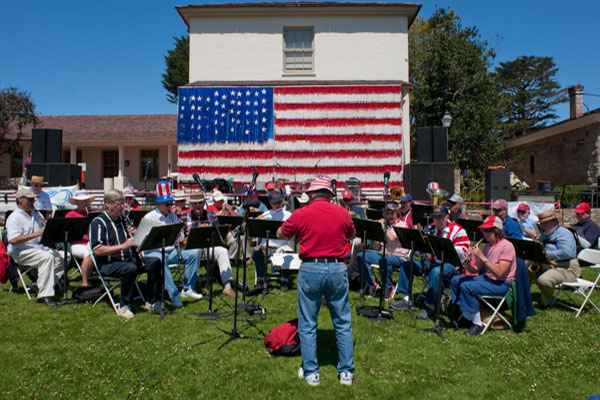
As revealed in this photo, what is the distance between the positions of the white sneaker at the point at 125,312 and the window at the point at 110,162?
23762 millimetres

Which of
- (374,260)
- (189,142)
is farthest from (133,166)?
(374,260)

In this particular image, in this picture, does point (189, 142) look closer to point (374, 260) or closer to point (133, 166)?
point (133, 166)

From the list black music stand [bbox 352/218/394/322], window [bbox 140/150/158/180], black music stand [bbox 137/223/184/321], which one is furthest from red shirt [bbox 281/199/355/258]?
window [bbox 140/150/158/180]

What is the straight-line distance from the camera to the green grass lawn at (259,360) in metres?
4.43

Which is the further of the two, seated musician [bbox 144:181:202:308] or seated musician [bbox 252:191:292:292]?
seated musician [bbox 252:191:292:292]

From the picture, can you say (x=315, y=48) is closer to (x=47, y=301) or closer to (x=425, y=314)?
(x=425, y=314)

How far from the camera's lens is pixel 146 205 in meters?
18.2

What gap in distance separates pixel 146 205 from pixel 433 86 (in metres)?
16.2

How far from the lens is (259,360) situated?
5113 millimetres

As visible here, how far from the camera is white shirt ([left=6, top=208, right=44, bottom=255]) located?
7.20 m

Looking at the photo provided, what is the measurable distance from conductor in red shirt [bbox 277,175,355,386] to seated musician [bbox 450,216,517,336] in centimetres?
234

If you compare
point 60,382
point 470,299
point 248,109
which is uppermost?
point 248,109

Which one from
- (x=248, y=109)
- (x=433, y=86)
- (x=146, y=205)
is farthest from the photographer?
(x=433, y=86)

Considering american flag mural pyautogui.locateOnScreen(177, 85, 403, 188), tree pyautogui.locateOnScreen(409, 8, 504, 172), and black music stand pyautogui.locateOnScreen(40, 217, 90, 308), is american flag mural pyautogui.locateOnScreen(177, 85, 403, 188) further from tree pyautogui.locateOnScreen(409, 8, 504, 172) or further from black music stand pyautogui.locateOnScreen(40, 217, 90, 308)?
black music stand pyautogui.locateOnScreen(40, 217, 90, 308)
